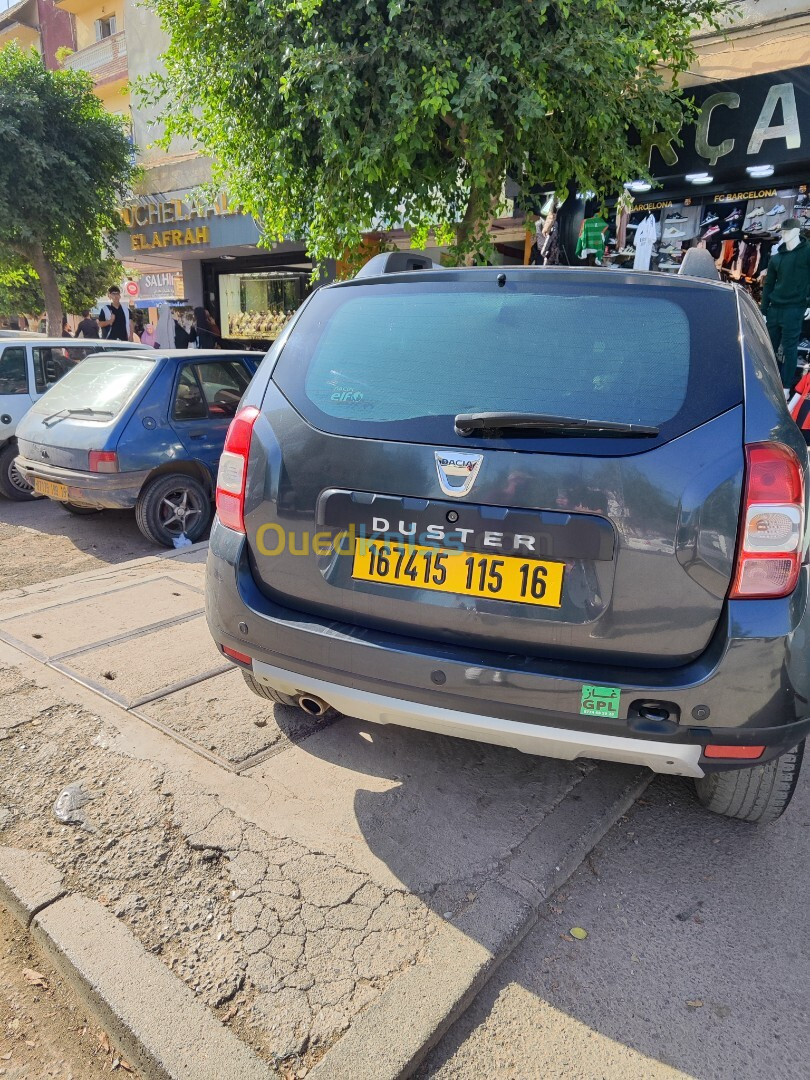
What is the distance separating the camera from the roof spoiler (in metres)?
2.76

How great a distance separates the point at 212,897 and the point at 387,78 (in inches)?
220

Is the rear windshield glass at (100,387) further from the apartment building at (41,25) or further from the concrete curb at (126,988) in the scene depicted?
the apartment building at (41,25)

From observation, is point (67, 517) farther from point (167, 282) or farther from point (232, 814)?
point (167, 282)

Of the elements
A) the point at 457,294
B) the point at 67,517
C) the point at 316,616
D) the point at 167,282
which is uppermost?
the point at 167,282

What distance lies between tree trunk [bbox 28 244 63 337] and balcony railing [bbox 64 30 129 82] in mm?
15243

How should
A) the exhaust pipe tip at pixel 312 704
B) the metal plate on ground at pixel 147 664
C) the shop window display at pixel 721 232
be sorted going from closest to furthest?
the exhaust pipe tip at pixel 312 704 < the metal plate on ground at pixel 147 664 < the shop window display at pixel 721 232

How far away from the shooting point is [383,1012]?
1.78m

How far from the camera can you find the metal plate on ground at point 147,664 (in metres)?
3.28

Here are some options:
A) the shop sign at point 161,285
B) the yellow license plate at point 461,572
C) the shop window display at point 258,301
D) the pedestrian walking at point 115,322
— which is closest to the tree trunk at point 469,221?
the yellow license plate at point 461,572

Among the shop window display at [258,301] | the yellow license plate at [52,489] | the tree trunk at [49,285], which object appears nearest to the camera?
the yellow license plate at [52,489]

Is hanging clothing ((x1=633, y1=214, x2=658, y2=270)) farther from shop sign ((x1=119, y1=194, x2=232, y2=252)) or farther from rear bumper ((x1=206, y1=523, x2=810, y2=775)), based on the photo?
rear bumper ((x1=206, y1=523, x2=810, y2=775))

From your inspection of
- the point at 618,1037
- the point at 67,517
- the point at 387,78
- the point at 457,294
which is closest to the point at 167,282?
the point at 67,517

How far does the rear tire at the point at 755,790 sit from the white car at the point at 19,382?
687cm

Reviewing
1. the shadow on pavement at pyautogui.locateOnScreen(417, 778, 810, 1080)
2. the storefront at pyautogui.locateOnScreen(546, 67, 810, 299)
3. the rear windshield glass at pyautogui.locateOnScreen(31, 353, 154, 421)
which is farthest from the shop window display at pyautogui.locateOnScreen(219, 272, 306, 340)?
the shadow on pavement at pyautogui.locateOnScreen(417, 778, 810, 1080)
